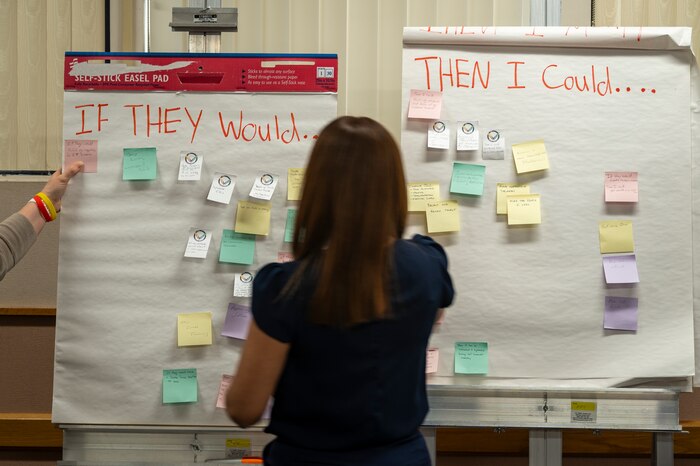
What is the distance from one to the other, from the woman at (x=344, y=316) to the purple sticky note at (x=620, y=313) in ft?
3.46

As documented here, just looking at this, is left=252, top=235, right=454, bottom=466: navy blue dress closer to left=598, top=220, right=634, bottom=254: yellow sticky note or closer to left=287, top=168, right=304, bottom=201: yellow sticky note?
left=287, top=168, right=304, bottom=201: yellow sticky note

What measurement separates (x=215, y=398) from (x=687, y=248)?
4.48 feet

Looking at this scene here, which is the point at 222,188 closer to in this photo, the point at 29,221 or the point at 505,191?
the point at 29,221

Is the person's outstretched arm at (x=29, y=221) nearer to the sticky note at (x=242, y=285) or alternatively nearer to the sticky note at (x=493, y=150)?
the sticky note at (x=242, y=285)

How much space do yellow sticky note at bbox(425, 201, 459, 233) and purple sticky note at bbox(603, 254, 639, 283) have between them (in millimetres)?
427

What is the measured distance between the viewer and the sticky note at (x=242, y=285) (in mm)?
2193

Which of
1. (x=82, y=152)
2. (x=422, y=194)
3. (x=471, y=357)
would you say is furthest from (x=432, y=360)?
(x=82, y=152)

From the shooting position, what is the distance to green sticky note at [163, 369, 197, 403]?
2180 millimetres

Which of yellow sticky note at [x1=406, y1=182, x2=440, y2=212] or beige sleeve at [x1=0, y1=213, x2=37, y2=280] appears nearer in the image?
beige sleeve at [x1=0, y1=213, x2=37, y2=280]

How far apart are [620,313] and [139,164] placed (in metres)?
1.39

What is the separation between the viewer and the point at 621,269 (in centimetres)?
219

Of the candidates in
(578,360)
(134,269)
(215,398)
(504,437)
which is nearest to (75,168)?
(134,269)

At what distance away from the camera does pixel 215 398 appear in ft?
7.20

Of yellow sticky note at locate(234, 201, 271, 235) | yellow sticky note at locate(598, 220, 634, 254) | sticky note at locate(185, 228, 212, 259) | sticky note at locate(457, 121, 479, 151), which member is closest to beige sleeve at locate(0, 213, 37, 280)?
sticky note at locate(185, 228, 212, 259)
